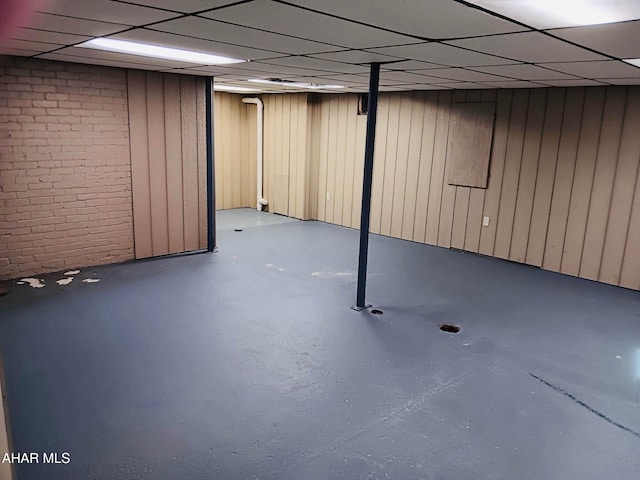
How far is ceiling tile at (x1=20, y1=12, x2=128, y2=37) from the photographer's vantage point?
9.22ft

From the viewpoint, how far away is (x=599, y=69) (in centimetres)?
399

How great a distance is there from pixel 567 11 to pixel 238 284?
390 cm

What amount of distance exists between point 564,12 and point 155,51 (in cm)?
314

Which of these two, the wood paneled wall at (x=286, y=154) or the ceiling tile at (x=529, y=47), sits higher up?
the ceiling tile at (x=529, y=47)

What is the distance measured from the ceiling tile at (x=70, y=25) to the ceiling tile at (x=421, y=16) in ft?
4.67

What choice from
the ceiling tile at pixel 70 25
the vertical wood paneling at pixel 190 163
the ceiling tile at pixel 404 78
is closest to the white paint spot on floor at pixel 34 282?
the vertical wood paneling at pixel 190 163

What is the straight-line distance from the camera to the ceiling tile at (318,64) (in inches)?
163

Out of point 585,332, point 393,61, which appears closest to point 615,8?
point 393,61

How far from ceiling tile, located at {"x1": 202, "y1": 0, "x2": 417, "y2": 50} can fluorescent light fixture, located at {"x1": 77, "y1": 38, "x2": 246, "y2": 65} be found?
1.39 m

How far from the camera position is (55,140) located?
514 centimetres

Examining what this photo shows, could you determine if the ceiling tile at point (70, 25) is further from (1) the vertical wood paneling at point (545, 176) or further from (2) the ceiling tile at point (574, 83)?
(1) the vertical wood paneling at point (545, 176)

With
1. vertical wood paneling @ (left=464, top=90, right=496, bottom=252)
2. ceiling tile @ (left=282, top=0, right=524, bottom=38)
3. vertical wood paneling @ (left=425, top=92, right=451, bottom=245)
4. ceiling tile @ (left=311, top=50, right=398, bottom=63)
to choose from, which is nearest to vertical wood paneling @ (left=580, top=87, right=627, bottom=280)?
vertical wood paneling @ (left=464, top=90, right=496, bottom=252)

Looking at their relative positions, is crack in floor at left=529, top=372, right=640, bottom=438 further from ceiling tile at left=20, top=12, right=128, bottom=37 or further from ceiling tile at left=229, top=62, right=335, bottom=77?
ceiling tile at left=20, top=12, right=128, bottom=37

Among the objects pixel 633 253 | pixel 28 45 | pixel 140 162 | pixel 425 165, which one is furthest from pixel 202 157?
pixel 633 253
